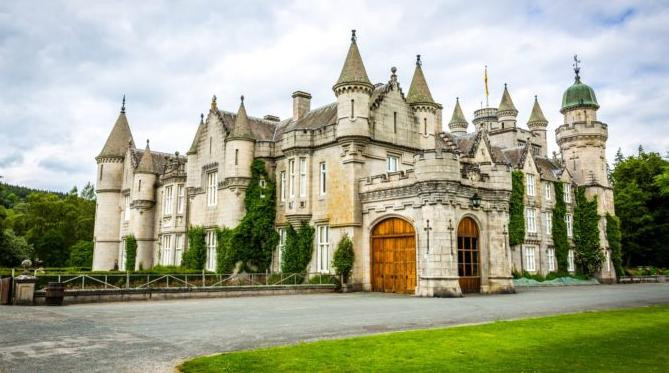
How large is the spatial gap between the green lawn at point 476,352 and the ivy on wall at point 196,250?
26.9 meters

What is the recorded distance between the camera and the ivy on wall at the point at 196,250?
3641cm

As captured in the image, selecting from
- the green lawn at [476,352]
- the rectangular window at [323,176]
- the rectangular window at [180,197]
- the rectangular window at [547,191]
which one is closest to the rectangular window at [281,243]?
the rectangular window at [323,176]

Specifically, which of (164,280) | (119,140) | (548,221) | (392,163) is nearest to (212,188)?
(164,280)

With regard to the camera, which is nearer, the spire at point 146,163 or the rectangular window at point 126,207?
the spire at point 146,163

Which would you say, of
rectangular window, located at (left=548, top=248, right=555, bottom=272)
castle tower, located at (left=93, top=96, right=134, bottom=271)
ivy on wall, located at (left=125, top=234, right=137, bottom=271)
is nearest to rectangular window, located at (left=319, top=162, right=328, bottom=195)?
ivy on wall, located at (left=125, top=234, right=137, bottom=271)

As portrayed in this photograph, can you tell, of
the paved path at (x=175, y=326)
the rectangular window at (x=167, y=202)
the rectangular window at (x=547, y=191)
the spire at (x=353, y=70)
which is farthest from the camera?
the rectangular window at (x=547, y=191)

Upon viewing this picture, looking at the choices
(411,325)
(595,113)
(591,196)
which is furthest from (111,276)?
(595,113)

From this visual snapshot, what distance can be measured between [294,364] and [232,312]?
28.5ft

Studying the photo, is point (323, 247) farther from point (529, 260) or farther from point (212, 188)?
point (529, 260)

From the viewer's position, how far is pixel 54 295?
18.6 meters

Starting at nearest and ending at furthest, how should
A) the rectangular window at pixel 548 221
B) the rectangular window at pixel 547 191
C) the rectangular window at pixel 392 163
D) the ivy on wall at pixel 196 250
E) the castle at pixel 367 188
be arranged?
the castle at pixel 367 188
the rectangular window at pixel 392 163
the ivy on wall at pixel 196 250
the rectangular window at pixel 548 221
the rectangular window at pixel 547 191

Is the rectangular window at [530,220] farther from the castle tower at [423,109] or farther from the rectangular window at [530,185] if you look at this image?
the castle tower at [423,109]

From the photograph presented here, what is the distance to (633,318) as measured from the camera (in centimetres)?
1427

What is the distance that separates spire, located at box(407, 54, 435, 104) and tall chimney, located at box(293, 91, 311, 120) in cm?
772
